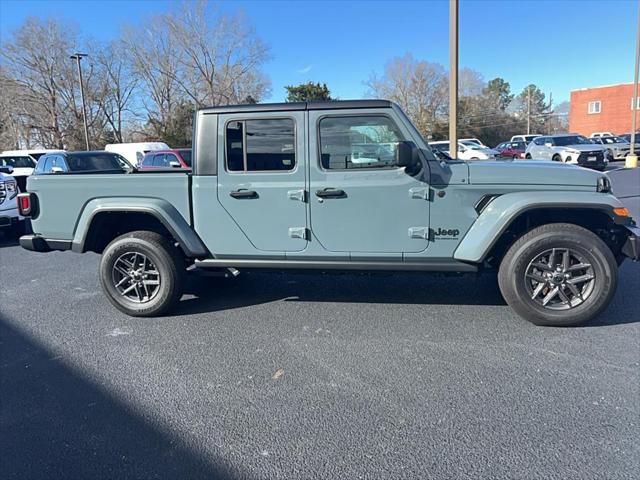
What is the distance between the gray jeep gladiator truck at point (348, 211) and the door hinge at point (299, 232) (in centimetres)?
1

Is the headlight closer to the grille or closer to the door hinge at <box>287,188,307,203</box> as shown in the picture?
the door hinge at <box>287,188,307,203</box>

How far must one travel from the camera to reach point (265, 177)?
4.04m

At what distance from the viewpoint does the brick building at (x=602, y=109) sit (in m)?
47.2

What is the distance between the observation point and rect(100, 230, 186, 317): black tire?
4.28 metres

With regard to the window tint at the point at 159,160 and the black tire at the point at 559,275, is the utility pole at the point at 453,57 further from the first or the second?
the window tint at the point at 159,160

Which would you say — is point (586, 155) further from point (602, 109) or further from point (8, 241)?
point (602, 109)

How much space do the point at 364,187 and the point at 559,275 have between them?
72.9 inches

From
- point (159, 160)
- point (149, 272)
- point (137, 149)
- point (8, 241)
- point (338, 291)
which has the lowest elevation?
point (338, 291)

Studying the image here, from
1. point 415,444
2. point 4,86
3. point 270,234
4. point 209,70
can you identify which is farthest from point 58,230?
point 4,86

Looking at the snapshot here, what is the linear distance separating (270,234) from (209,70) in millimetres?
46638

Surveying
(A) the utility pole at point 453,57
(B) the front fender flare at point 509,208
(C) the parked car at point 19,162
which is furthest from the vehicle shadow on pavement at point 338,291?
(C) the parked car at point 19,162

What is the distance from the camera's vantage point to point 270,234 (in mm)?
4125

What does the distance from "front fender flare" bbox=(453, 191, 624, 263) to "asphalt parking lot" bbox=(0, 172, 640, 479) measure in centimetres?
74

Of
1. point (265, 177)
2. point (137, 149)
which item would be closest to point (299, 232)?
point (265, 177)
